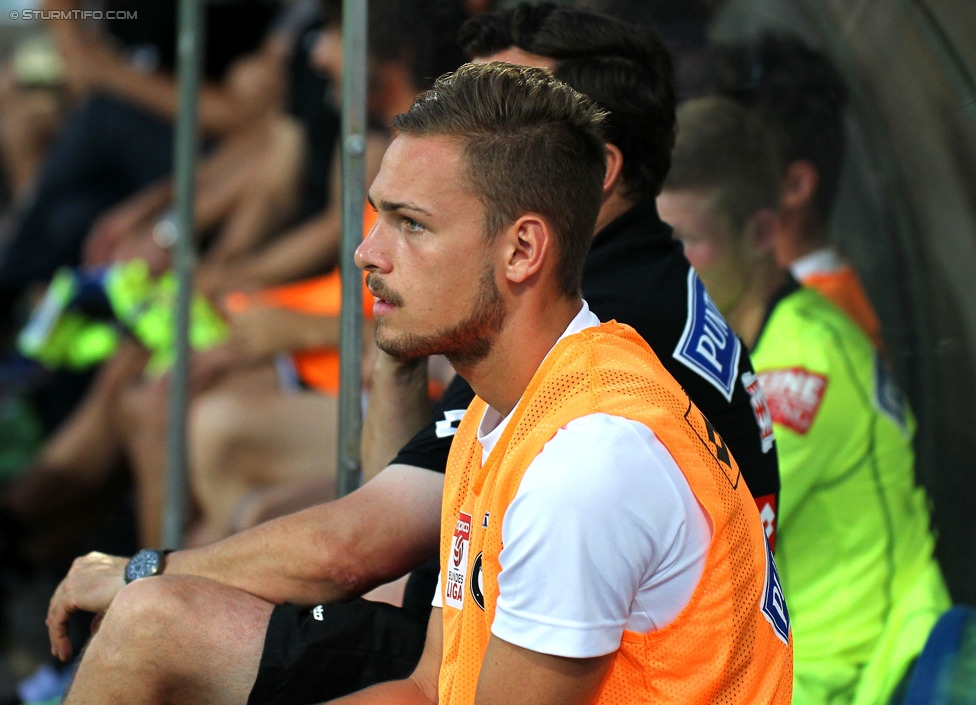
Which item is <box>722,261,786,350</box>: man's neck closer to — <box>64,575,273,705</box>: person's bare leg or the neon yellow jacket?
the neon yellow jacket

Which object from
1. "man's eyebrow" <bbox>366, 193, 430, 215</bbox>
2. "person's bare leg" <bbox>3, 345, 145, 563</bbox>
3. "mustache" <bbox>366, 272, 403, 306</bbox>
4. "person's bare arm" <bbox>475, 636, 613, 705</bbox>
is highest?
"man's eyebrow" <bbox>366, 193, 430, 215</bbox>

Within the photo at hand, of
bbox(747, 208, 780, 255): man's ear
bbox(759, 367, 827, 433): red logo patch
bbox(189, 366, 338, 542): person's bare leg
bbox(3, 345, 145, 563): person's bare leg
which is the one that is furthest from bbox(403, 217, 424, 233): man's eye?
bbox(3, 345, 145, 563): person's bare leg

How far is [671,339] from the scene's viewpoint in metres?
1.97

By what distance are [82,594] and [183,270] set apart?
1985 millimetres

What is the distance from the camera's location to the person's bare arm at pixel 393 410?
2.44 meters

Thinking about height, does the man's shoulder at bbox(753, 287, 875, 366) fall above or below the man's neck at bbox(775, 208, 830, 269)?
below

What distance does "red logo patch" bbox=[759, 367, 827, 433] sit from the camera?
2.61 m

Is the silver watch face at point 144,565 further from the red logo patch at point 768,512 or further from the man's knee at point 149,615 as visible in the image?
the red logo patch at point 768,512

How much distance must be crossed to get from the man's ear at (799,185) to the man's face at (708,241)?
34 cm

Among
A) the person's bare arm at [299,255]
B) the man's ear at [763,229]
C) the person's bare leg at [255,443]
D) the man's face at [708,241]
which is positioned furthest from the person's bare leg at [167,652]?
the person's bare arm at [299,255]

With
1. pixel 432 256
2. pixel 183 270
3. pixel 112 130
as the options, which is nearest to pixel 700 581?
pixel 432 256

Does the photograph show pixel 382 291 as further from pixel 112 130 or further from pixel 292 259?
pixel 112 130

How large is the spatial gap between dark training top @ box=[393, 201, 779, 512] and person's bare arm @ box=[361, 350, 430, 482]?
26cm

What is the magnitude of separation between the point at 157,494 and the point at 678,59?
7.60 feet
